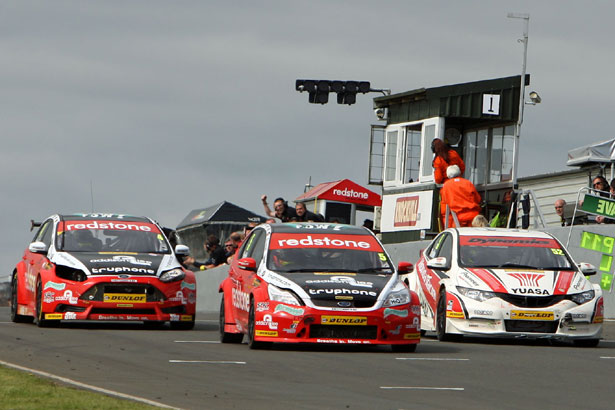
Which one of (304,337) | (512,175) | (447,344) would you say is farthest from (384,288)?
(512,175)

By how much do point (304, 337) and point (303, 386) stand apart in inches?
148

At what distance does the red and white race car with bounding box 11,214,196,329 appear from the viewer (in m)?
19.2

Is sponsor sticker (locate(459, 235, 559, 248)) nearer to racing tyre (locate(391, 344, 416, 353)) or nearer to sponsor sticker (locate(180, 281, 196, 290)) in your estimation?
racing tyre (locate(391, 344, 416, 353))

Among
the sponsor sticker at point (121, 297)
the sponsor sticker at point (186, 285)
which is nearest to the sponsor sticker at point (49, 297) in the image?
the sponsor sticker at point (121, 297)

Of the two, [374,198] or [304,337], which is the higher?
[374,198]

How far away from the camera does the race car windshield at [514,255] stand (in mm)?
18828

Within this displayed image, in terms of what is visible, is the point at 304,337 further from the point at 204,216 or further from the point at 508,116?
the point at 204,216

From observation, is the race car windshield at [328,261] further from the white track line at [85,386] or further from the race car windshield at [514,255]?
the white track line at [85,386]

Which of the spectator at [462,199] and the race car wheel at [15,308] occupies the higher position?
the spectator at [462,199]

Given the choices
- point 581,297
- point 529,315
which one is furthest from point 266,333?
point 581,297

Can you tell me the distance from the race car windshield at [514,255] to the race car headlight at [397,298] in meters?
2.64

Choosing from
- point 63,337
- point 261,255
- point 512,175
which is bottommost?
point 63,337

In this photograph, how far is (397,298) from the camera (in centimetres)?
1614

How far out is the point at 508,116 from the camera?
31.7 meters
